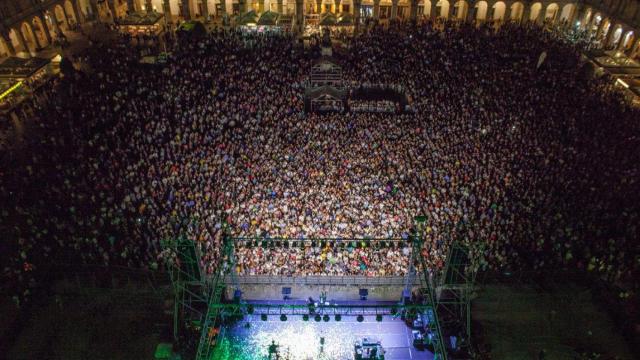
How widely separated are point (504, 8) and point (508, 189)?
28.4 metres

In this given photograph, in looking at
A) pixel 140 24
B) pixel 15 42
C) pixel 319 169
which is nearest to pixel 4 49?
pixel 15 42

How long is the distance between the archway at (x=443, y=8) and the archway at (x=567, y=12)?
10115 mm

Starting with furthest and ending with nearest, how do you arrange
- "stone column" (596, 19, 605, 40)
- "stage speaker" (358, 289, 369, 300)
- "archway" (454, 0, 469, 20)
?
"archway" (454, 0, 469, 20) < "stone column" (596, 19, 605, 40) < "stage speaker" (358, 289, 369, 300)

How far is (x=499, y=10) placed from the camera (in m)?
42.5

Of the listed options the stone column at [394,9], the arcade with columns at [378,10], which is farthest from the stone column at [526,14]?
the stone column at [394,9]

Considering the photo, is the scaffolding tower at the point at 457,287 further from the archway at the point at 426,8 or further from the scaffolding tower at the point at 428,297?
the archway at the point at 426,8

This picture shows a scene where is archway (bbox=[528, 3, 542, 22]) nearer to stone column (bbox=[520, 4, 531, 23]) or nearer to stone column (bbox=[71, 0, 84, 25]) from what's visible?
stone column (bbox=[520, 4, 531, 23])

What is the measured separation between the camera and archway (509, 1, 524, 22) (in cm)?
4153

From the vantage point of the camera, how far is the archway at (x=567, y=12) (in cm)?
4122

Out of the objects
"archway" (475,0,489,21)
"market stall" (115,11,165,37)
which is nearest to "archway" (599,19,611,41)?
"archway" (475,0,489,21)

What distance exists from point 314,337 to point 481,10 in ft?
122

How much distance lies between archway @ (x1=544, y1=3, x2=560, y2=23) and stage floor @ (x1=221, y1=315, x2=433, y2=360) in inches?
1435

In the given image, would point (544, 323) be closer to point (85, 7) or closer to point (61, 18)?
point (61, 18)

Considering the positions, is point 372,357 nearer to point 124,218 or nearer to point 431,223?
point 431,223
